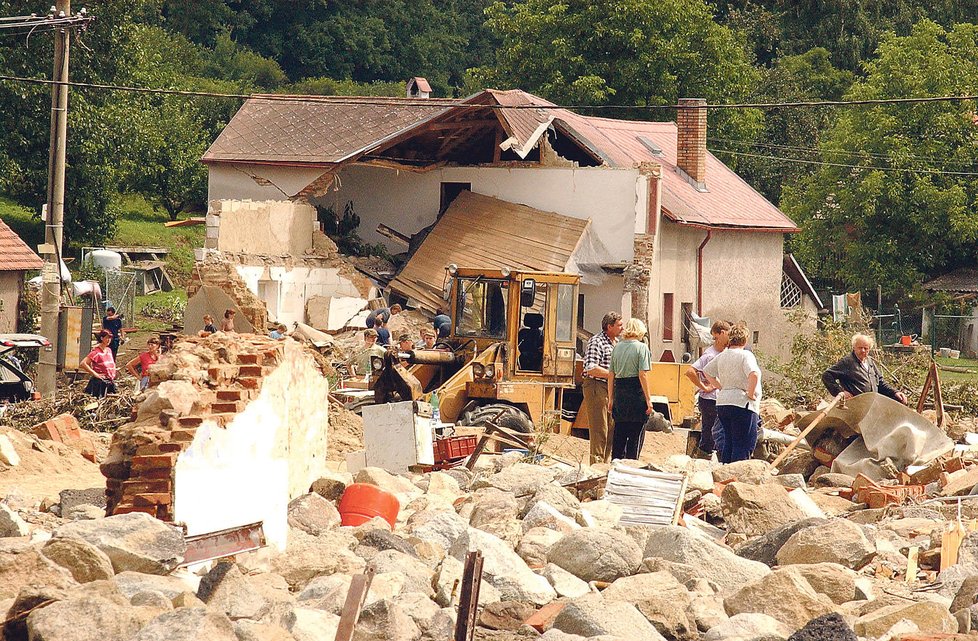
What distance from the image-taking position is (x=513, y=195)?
92.6 feet

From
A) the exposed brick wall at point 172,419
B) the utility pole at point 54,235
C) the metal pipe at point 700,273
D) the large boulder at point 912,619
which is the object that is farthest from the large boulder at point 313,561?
the metal pipe at point 700,273

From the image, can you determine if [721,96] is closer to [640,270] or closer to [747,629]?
[640,270]

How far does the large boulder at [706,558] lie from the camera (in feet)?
27.6

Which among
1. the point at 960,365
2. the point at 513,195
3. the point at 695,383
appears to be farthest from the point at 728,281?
the point at 695,383

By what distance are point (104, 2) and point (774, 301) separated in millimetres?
17393

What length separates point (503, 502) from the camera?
390 inches

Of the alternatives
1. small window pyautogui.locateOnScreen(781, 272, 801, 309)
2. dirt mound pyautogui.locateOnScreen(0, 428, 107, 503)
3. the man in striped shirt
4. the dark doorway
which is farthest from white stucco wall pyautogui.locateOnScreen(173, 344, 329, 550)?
small window pyautogui.locateOnScreen(781, 272, 801, 309)

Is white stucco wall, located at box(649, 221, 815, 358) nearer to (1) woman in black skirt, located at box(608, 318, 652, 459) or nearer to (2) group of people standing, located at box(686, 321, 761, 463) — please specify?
(2) group of people standing, located at box(686, 321, 761, 463)

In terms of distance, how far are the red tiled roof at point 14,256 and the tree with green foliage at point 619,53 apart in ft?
74.6

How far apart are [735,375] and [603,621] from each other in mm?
5725

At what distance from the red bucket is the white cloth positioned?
3669 mm

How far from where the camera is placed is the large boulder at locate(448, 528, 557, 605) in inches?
310

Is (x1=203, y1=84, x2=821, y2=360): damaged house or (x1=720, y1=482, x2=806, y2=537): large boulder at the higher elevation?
(x1=203, y1=84, x2=821, y2=360): damaged house

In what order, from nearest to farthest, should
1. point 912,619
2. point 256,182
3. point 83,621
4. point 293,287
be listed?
point 83,621 → point 912,619 → point 293,287 → point 256,182
